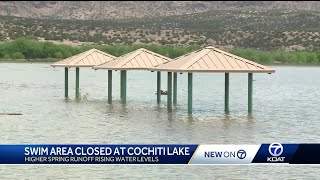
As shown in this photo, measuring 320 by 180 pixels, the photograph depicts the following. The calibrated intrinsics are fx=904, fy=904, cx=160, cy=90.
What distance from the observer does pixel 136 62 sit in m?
35.0

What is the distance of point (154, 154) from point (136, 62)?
2233cm

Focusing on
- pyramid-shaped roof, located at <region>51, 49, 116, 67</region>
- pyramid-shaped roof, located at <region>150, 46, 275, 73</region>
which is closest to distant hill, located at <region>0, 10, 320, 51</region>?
pyramid-shaped roof, located at <region>51, 49, 116, 67</region>

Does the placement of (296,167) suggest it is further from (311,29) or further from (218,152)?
(311,29)

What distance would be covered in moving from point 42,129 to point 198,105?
41.6 feet

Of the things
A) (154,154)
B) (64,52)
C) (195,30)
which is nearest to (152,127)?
(154,154)

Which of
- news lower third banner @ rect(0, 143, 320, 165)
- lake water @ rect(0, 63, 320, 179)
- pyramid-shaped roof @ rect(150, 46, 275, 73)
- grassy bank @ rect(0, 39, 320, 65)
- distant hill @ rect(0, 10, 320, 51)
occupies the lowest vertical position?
lake water @ rect(0, 63, 320, 179)

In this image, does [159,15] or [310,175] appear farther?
[159,15]

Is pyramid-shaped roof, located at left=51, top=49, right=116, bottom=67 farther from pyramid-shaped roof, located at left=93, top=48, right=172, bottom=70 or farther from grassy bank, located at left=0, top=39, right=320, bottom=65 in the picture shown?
grassy bank, located at left=0, top=39, right=320, bottom=65

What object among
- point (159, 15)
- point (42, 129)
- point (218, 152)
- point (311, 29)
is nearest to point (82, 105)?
point (42, 129)

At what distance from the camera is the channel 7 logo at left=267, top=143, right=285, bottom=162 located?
1282 cm

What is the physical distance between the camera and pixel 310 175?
57.2ft

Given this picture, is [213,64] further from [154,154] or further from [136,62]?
[154,154]

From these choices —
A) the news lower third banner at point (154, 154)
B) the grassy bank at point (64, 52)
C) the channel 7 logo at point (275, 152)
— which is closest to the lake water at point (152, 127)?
the news lower third banner at point (154, 154)

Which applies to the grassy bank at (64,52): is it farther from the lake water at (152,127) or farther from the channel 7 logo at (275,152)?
the channel 7 logo at (275,152)
